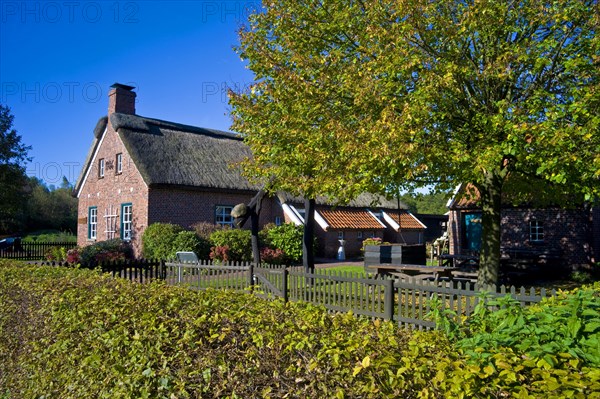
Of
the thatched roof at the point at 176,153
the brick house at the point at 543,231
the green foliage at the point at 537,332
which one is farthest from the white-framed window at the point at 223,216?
the green foliage at the point at 537,332

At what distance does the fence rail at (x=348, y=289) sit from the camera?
7723mm

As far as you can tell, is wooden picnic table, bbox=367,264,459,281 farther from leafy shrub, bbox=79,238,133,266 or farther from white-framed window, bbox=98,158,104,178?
white-framed window, bbox=98,158,104,178

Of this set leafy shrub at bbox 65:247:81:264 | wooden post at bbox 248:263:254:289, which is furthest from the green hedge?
leafy shrub at bbox 65:247:81:264

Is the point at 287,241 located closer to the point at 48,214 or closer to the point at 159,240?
the point at 159,240

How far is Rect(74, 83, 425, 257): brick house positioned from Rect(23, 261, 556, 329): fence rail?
864cm

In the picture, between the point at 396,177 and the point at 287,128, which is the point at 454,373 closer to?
the point at 396,177

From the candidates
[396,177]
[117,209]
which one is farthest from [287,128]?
[117,209]

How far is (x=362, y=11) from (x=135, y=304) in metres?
8.43

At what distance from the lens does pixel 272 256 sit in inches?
824

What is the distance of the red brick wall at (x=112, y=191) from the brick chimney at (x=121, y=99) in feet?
3.87

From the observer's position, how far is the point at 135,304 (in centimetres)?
412

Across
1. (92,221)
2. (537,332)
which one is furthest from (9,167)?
(537,332)

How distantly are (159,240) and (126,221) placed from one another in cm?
380

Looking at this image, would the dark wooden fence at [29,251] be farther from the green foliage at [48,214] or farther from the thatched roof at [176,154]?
the green foliage at [48,214]
